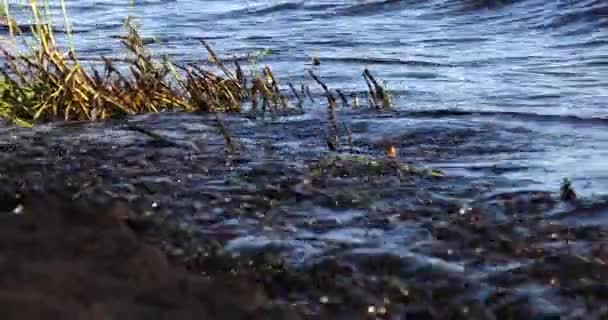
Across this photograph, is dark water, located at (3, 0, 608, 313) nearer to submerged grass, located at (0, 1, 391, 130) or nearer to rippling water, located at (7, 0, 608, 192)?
rippling water, located at (7, 0, 608, 192)

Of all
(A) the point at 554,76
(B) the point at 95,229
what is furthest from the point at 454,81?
(B) the point at 95,229

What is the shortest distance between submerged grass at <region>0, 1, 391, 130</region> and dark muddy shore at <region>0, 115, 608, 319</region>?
0.76m

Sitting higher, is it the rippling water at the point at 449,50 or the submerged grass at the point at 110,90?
the submerged grass at the point at 110,90

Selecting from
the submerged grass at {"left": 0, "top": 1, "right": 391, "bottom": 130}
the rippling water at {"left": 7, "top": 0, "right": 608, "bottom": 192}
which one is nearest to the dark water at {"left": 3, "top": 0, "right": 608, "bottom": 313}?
the rippling water at {"left": 7, "top": 0, "right": 608, "bottom": 192}

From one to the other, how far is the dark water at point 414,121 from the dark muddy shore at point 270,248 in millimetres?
23

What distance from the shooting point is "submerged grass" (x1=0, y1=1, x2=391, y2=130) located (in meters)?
6.16

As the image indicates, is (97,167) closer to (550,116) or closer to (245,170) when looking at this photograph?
(245,170)

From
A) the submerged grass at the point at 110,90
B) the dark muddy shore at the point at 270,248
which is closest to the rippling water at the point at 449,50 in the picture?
the dark muddy shore at the point at 270,248

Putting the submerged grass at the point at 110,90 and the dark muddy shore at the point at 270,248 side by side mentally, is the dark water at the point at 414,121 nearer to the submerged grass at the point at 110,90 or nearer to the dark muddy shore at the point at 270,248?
the dark muddy shore at the point at 270,248

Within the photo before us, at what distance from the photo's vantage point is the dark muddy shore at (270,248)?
3678mm

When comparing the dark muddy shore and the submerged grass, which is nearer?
the dark muddy shore

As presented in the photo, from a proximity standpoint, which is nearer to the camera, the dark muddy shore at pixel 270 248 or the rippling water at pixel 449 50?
the dark muddy shore at pixel 270 248

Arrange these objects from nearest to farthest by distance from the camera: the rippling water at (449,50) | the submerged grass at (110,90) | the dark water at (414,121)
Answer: the dark water at (414,121), the submerged grass at (110,90), the rippling water at (449,50)

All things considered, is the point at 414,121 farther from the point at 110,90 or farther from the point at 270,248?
the point at 270,248
